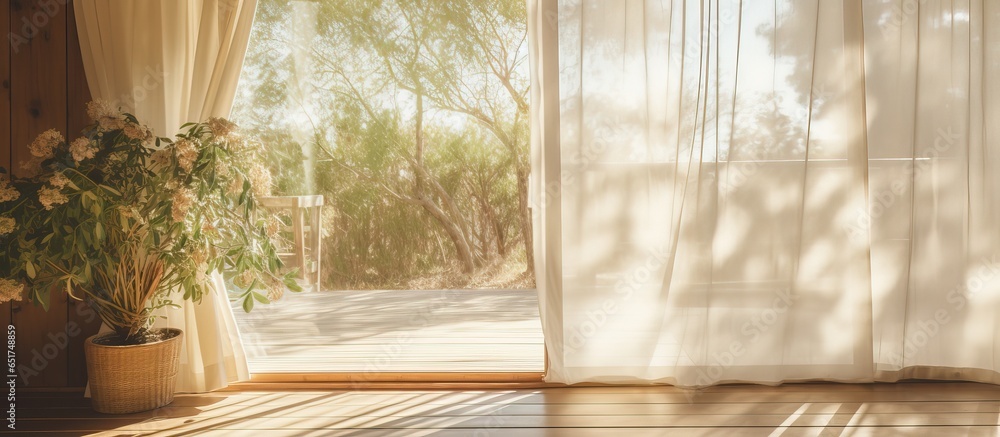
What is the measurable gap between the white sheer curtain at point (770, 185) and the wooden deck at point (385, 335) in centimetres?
70

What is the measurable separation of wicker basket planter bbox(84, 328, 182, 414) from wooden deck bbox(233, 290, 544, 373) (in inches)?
17.9

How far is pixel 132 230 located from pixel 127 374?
539 mm

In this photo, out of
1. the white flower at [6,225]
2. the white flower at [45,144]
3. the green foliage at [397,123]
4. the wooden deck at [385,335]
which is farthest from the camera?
the wooden deck at [385,335]

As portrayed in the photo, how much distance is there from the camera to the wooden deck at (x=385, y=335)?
289 centimetres

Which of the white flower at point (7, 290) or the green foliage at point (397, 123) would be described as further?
the green foliage at point (397, 123)

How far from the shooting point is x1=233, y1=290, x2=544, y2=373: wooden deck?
2.89 metres

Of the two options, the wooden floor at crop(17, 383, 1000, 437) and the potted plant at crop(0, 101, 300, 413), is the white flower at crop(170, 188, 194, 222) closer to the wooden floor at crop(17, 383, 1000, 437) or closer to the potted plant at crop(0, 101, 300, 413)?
the potted plant at crop(0, 101, 300, 413)

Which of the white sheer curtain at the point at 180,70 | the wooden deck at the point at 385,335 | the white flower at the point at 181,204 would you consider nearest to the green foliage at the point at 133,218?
the white flower at the point at 181,204

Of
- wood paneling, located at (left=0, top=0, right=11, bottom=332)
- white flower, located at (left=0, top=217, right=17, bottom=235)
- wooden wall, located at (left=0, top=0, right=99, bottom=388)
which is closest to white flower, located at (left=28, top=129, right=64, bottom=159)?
white flower, located at (left=0, top=217, right=17, bottom=235)

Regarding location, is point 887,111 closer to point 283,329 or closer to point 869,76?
point 869,76

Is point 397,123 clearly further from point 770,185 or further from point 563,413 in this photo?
point 770,185

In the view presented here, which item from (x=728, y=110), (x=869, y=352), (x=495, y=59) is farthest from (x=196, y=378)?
(x=869, y=352)

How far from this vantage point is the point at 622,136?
254 cm

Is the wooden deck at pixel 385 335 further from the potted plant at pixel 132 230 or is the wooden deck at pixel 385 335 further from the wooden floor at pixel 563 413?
the potted plant at pixel 132 230
